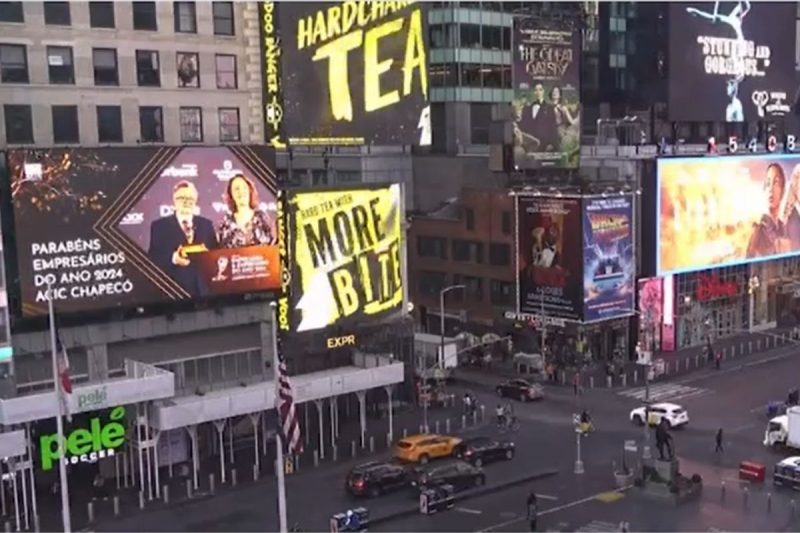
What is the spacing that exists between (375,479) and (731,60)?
224 ft

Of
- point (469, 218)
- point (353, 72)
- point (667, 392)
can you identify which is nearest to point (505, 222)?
point (469, 218)

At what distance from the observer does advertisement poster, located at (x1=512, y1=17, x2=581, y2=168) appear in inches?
3233

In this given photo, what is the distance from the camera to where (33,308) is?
168 feet

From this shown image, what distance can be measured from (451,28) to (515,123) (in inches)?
996

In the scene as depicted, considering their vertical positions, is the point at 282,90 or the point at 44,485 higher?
the point at 282,90

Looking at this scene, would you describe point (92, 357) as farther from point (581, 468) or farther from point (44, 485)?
point (581, 468)

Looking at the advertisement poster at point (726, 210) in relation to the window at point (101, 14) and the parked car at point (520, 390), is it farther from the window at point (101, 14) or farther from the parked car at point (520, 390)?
the window at point (101, 14)

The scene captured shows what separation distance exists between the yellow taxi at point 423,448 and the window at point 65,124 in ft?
73.3

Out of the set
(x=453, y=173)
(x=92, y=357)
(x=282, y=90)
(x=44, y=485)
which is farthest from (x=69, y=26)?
(x=453, y=173)

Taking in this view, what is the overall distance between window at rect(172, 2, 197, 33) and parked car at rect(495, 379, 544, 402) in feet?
101

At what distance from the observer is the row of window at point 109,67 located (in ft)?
170

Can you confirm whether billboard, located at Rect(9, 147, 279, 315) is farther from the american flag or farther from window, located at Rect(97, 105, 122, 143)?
the american flag

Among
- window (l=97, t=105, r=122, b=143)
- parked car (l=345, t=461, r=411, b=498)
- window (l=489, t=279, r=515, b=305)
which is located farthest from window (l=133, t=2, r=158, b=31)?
window (l=489, t=279, r=515, b=305)

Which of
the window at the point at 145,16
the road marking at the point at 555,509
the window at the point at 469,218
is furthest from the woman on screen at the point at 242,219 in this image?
the window at the point at 469,218
